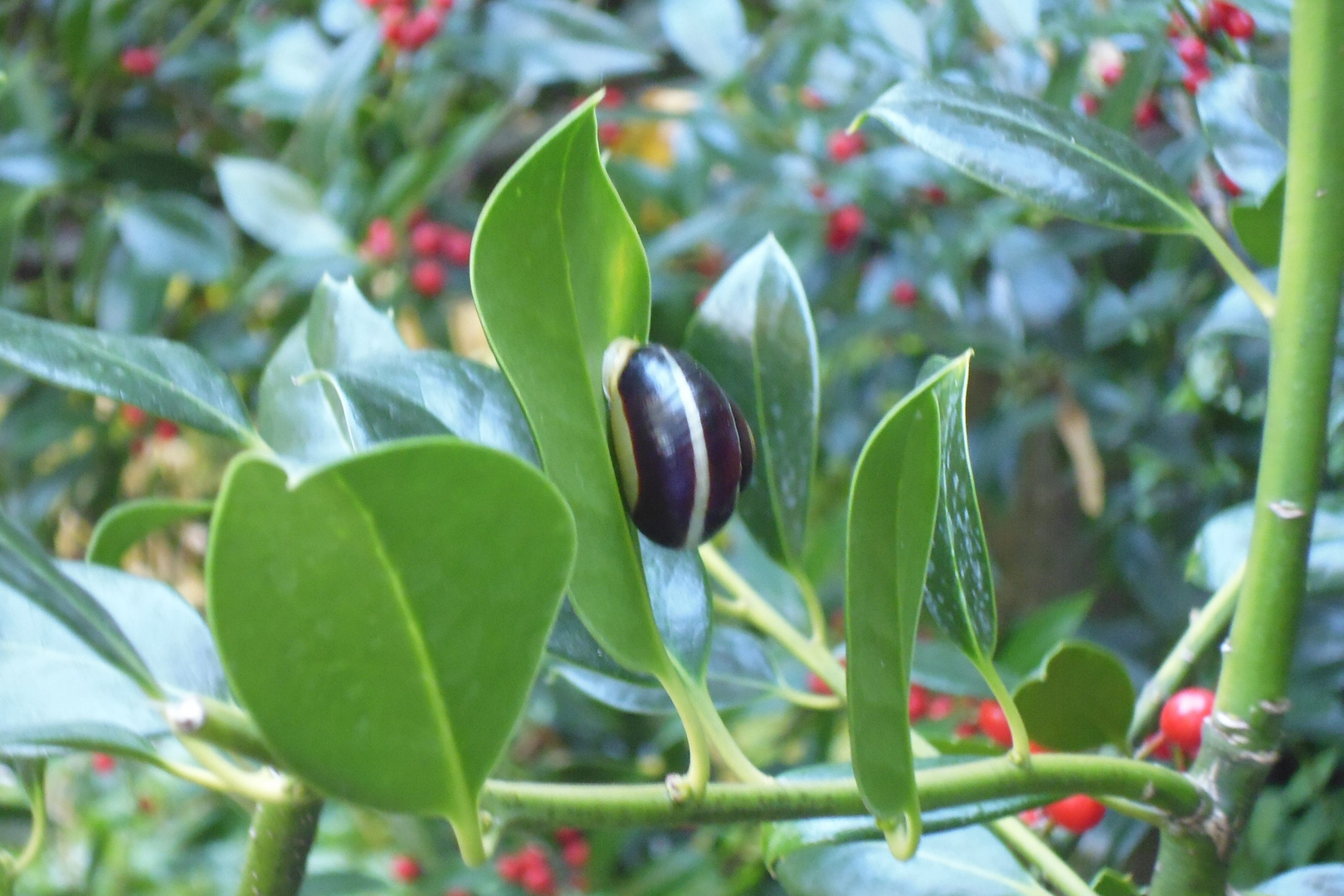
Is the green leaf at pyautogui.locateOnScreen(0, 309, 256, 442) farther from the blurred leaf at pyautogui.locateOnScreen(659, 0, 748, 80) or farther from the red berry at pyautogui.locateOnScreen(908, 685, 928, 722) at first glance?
the blurred leaf at pyautogui.locateOnScreen(659, 0, 748, 80)

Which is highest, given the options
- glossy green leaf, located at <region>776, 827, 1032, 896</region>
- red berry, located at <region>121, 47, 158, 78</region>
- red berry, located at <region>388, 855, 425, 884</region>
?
glossy green leaf, located at <region>776, 827, 1032, 896</region>

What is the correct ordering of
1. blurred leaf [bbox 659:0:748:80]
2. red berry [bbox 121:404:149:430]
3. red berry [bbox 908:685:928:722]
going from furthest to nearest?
red berry [bbox 121:404:149:430] < blurred leaf [bbox 659:0:748:80] < red berry [bbox 908:685:928:722]

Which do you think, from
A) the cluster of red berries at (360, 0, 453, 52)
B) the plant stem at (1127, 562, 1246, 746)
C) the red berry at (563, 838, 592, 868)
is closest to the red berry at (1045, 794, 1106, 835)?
the plant stem at (1127, 562, 1246, 746)

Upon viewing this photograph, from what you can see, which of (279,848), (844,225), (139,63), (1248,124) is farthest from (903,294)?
(279,848)

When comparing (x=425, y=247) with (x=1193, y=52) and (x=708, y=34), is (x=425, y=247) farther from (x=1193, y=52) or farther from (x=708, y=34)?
(x=1193, y=52)

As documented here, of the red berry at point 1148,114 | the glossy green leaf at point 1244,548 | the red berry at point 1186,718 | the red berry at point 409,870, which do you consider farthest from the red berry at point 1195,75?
the red berry at point 409,870
